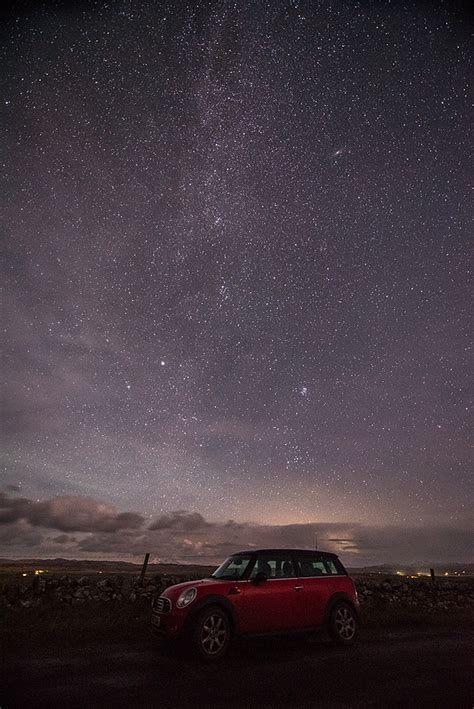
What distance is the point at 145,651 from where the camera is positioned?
28.9 ft

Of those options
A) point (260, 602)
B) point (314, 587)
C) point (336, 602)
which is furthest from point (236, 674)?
point (336, 602)

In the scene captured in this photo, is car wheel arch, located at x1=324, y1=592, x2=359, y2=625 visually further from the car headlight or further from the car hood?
the car headlight

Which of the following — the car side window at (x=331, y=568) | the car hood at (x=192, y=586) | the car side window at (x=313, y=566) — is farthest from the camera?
the car side window at (x=331, y=568)

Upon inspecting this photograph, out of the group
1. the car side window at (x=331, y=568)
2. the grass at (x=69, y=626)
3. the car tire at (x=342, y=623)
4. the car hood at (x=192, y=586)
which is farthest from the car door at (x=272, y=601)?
the grass at (x=69, y=626)

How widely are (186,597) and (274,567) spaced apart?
2212 mm

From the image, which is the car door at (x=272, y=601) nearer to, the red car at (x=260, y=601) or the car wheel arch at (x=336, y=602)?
the red car at (x=260, y=601)

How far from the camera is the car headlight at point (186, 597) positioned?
8.30 metres

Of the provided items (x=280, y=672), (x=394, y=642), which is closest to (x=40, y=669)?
(x=280, y=672)

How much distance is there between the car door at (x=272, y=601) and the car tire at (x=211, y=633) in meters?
0.40

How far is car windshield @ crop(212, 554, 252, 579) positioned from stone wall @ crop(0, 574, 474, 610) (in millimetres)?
4994

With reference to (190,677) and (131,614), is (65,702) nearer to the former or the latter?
(190,677)

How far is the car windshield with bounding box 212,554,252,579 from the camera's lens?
9.39m

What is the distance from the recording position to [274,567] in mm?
9680

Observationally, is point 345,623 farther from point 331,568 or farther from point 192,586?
point 192,586
